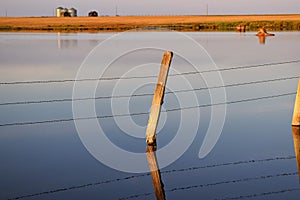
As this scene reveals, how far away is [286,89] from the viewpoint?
57.4 feet

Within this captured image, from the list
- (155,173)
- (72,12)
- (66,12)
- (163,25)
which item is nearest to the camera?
(155,173)

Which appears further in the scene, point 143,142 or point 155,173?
point 143,142

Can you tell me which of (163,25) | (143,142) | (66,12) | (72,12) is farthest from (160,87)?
(72,12)

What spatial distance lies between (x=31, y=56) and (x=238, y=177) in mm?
25191

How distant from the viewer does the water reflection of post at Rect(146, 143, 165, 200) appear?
761 centimetres

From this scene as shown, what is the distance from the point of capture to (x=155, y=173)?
28.1ft

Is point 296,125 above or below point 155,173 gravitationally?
above

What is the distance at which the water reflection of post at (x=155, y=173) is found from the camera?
25.0ft

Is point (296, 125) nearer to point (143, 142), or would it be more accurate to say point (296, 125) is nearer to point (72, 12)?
point (143, 142)

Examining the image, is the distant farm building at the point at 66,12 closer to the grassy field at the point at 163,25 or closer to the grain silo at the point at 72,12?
the grain silo at the point at 72,12

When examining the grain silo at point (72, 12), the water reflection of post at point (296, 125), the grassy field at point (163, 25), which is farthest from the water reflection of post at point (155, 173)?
the grain silo at point (72, 12)

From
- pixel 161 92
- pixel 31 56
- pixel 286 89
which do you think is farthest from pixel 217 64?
pixel 161 92

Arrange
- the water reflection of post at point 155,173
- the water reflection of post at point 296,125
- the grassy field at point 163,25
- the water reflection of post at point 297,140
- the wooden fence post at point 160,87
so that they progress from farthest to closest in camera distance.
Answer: the grassy field at point 163,25 < the water reflection of post at point 296,125 < the wooden fence post at point 160,87 < the water reflection of post at point 297,140 < the water reflection of post at point 155,173

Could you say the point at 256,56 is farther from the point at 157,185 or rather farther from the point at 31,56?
the point at 157,185
